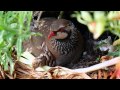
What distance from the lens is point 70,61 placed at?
4.26 feet

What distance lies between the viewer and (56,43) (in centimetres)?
128

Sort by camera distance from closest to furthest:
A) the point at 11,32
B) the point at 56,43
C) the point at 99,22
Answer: the point at 99,22 → the point at 11,32 → the point at 56,43

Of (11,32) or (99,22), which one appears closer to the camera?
(99,22)

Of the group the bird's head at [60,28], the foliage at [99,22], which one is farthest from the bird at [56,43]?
the foliage at [99,22]

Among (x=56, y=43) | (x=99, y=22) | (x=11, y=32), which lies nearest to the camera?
(x=99, y=22)

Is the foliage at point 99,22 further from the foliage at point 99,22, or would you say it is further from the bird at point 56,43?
the bird at point 56,43

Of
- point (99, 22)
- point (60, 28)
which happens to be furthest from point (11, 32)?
point (99, 22)

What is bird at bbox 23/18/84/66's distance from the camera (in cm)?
123

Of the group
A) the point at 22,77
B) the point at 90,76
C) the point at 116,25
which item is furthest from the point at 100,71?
the point at 116,25

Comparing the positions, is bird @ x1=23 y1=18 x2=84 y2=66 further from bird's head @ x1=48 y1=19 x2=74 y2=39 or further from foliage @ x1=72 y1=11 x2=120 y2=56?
foliage @ x1=72 y1=11 x2=120 y2=56

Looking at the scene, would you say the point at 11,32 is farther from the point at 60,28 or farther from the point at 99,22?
the point at 99,22

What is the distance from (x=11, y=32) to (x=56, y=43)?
0.77ft
